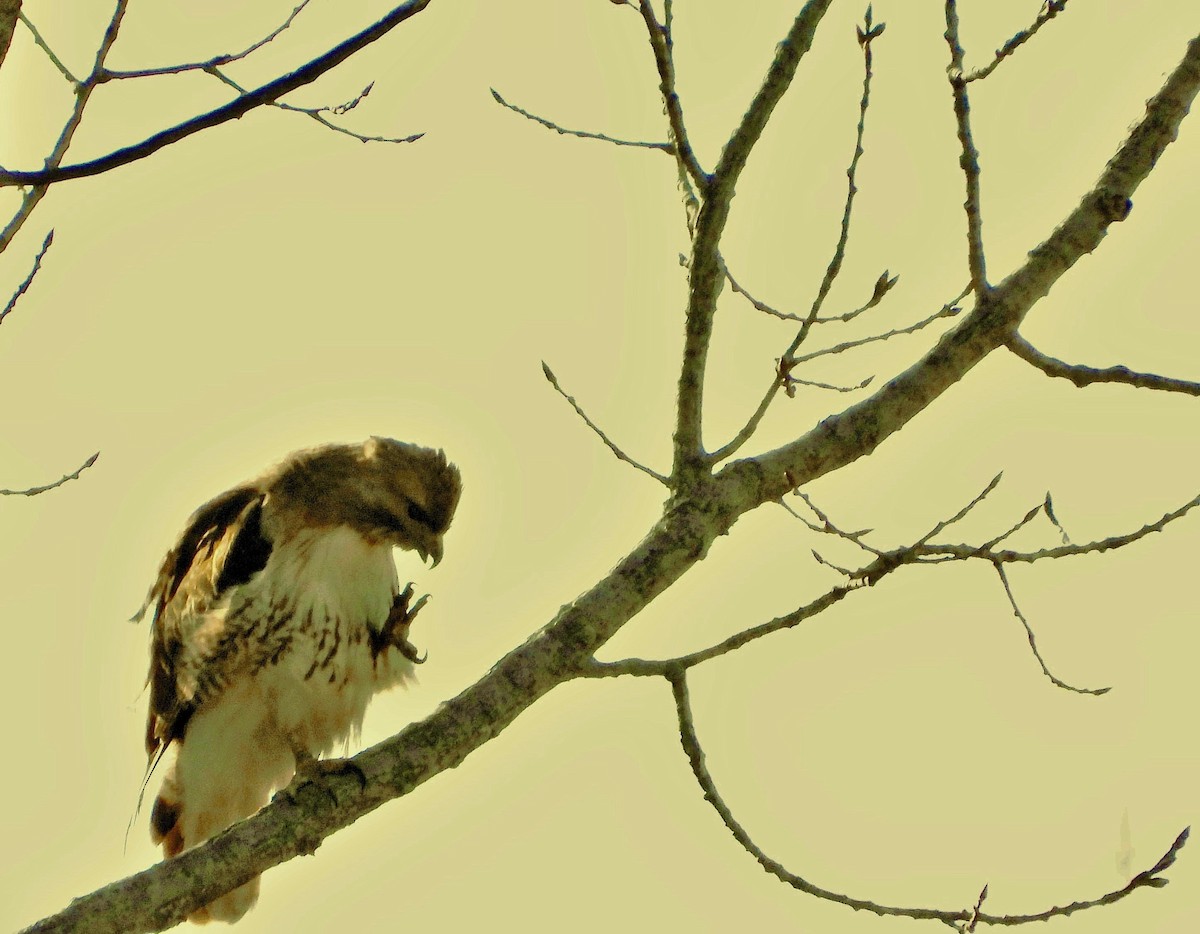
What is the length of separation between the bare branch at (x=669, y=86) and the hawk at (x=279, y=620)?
169 centimetres

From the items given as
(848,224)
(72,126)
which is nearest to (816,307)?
(848,224)

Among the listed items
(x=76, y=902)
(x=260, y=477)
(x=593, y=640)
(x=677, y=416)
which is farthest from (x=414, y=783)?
(x=260, y=477)

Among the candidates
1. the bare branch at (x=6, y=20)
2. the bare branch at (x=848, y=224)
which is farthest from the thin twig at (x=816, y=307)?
the bare branch at (x=6, y=20)

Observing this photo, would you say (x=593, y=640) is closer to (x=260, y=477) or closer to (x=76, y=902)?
(x=76, y=902)

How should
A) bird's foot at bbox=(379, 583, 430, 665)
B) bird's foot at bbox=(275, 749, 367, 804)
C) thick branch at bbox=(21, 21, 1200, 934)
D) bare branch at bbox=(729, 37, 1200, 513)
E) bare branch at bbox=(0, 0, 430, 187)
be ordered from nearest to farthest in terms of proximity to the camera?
1. bare branch at bbox=(0, 0, 430, 187)
2. thick branch at bbox=(21, 21, 1200, 934)
3. bird's foot at bbox=(275, 749, 367, 804)
4. bare branch at bbox=(729, 37, 1200, 513)
5. bird's foot at bbox=(379, 583, 430, 665)

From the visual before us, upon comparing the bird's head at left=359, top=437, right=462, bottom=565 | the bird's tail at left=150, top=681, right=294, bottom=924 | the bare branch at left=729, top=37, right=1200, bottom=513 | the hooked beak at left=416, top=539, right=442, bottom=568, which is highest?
the bird's head at left=359, top=437, right=462, bottom=565

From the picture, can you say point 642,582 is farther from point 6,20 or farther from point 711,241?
point 6,20

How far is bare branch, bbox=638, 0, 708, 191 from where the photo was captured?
3176 millimetres

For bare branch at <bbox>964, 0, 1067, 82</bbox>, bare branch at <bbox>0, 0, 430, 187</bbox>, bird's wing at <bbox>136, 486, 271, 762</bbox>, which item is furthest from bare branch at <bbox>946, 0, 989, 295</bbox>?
bird's wing at <bbox>136, 486, 271, 762</bbox>

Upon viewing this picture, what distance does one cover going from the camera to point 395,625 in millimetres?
4461

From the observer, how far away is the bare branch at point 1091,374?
134 inches

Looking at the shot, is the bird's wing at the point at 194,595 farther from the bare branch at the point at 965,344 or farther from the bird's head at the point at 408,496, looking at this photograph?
the bare branch at the point at 965,344

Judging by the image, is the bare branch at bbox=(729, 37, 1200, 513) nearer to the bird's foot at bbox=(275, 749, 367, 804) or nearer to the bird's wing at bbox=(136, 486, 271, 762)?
the bird's foot at bbox=(275, 749, 367, 804)

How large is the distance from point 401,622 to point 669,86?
1950mm
